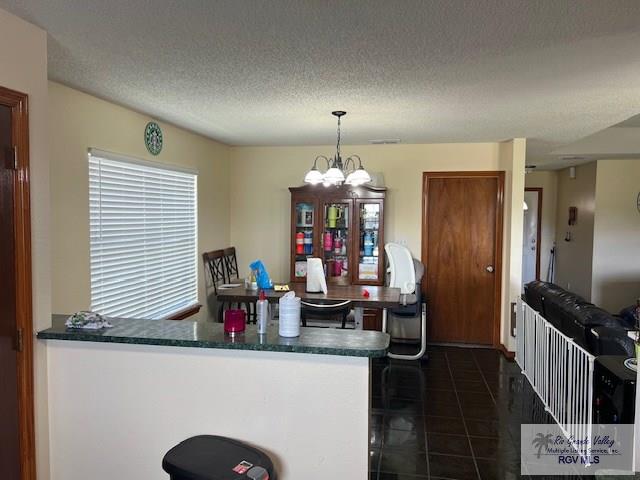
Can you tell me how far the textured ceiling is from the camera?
185 cm

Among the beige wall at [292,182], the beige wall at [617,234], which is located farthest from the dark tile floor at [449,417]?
the beige wall at [617,234]

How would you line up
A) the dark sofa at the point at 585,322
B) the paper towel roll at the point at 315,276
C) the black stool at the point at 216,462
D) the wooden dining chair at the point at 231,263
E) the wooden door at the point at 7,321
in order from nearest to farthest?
the black stool at the point at 216,462 < the wooden door at the point at 7,321 < the dark sofa at the point at 585,322 < the paper towel roll at the point at 315,276 < the wooden dining chair at the point at 231,263

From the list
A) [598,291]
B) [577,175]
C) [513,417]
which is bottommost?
[513,417]

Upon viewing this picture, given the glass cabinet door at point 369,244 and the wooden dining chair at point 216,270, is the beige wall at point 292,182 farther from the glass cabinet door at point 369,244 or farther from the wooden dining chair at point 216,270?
the wooden dining chair at point 216,270

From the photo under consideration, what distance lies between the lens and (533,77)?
269cm

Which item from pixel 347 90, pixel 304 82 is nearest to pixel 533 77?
pixel 347 90

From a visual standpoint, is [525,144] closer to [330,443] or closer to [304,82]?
[304,82]

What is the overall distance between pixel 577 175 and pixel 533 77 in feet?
17.5

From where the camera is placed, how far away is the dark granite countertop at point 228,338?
188cm

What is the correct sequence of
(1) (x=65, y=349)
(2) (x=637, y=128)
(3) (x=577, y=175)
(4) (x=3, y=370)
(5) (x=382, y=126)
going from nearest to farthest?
1. (4) (x=3, y=370)
2. (1) (x=65, y=349)
3. (5) (x=382, y=126)
4. (2) (x=637, y=128)
5. (3) (x=577, y=175)

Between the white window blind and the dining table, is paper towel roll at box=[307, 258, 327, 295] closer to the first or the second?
the dining table

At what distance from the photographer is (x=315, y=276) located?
415cm

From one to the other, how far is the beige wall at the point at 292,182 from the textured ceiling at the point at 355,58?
1263 mm

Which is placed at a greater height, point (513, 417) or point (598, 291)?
point (598, 291)
